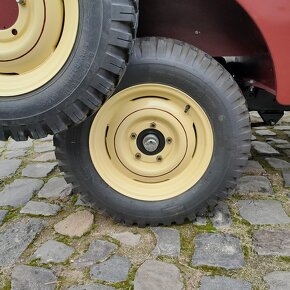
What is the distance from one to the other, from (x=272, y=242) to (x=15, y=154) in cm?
263

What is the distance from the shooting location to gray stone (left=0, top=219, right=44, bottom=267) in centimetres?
220

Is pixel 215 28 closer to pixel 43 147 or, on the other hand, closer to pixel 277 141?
pixel 277 141

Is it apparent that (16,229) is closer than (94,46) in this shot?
No

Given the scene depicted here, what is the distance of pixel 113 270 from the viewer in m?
2.07

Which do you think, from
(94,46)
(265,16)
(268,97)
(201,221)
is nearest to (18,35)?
(94,46)

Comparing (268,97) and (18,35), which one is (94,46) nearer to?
(18,35)

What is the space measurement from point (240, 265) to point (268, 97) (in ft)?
4.72

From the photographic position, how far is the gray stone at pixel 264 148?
150 inches

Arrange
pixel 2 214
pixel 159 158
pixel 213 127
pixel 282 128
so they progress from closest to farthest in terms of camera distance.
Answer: pixel 213 127 < pixel 159 158 < pixel 2 214 < pixel 282 128

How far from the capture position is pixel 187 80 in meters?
2.24

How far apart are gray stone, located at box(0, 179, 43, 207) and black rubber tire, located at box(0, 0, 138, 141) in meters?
1.01

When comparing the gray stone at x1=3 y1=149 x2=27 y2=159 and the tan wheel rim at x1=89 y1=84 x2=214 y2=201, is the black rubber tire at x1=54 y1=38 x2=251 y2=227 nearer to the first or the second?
the tan wheel rim at x1=89 y1=84 x2=214 y2=201

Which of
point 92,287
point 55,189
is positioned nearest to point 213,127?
point 92,287

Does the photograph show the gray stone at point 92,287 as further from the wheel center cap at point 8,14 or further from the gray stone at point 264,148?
the gray stone at point 264,148
